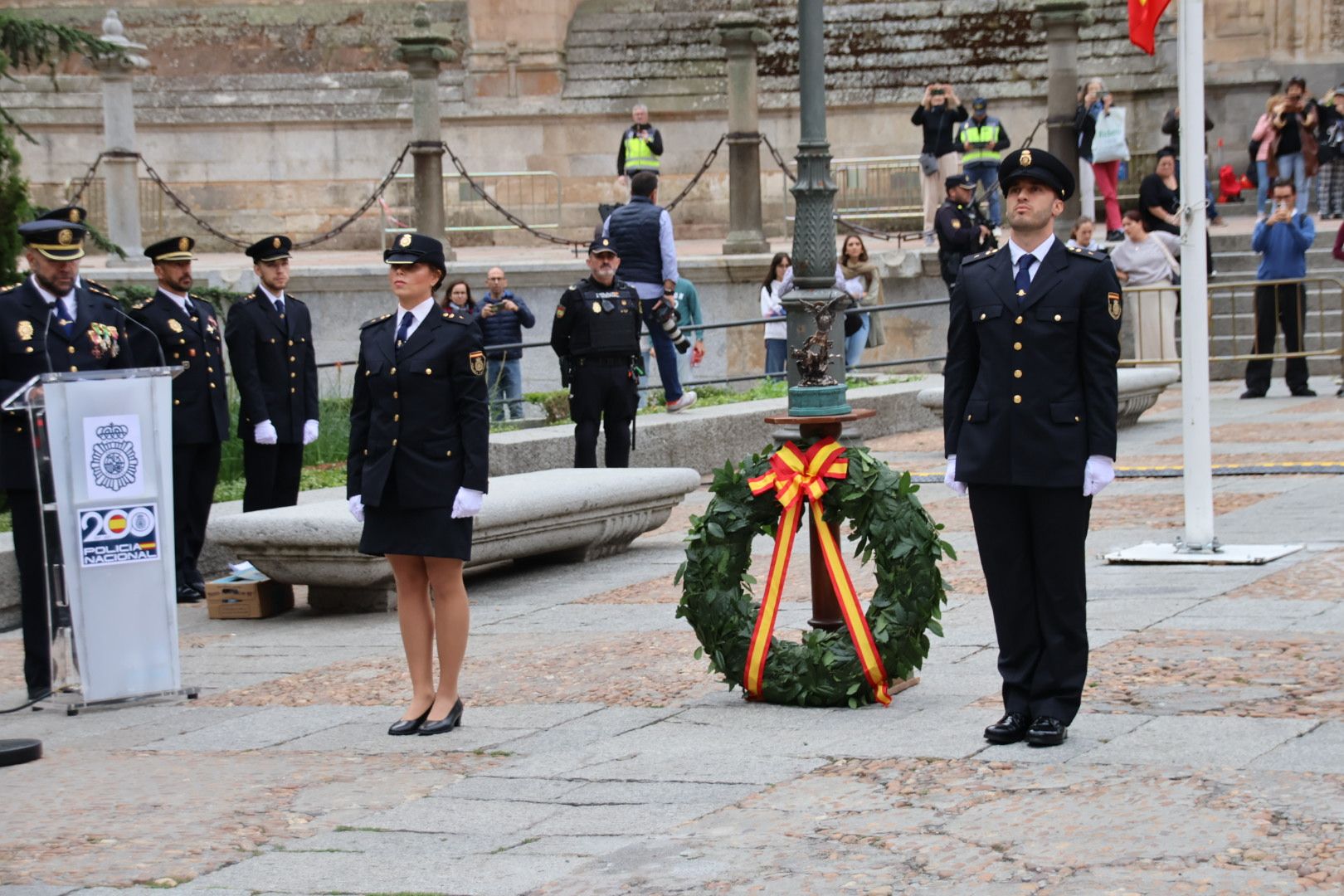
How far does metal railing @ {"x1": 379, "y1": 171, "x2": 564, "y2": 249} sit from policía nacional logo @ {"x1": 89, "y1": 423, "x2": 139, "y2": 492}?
64.3 feet

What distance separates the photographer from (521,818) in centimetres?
612

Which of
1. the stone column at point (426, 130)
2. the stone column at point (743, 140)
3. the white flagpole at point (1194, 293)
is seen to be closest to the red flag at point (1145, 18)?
the white flagpole at point (1194, 293)

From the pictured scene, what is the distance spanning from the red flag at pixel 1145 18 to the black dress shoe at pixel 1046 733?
5.25 m

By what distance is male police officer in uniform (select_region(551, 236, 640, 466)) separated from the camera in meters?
13.3

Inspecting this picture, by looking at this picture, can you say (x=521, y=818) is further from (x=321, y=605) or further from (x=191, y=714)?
(x=321, y=605)

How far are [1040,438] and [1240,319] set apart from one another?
16.0 metres

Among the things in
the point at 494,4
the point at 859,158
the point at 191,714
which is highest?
the point at 494,4

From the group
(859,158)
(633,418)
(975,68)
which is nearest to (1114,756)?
(633,418)

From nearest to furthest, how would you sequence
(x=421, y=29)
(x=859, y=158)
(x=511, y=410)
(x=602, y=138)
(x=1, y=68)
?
(x=1, y=68) → (x=511, y=410) → (x=421, y=29) → (x=859, y=158) → (x=602, y=138)

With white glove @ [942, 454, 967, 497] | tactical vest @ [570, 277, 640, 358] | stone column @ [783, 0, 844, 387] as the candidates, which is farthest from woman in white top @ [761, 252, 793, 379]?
white glove @ [942, 454, 967, 497]

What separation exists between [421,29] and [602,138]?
688 cm

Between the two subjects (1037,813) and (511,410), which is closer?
(1037,813)

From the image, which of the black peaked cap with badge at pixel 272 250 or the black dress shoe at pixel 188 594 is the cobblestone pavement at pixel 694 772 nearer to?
the black dress shoe at pixel 188 594

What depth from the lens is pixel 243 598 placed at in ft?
34.8
